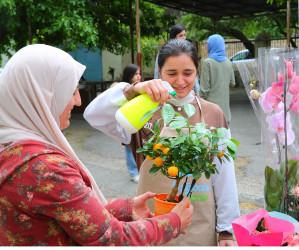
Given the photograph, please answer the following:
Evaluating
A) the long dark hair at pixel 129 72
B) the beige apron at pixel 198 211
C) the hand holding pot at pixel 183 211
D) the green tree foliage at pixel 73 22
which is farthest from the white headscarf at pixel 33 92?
the green tree foliage at pixel 73 22

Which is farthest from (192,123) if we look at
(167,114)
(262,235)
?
(262,235)

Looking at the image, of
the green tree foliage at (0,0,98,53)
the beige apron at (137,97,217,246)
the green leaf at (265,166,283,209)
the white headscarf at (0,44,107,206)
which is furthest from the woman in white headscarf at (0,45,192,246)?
the green tree foliage at (0,0,98,53)

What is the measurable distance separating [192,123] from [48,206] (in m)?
0.88

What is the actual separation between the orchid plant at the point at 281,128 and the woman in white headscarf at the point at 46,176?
54 cm

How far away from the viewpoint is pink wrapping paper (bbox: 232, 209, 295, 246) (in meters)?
1.25

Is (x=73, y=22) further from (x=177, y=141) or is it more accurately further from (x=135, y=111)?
(x=177, y=141)

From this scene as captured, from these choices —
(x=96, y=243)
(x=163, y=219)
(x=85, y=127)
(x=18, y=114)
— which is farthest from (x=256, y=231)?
(x=85, y=127)

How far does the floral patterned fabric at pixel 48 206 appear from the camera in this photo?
1.11 meters

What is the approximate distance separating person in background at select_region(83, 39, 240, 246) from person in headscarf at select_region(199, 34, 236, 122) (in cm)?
334

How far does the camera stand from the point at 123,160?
21.4 ft

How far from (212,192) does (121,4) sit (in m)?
9.17

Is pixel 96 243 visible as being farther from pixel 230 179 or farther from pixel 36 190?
pixel 230 179

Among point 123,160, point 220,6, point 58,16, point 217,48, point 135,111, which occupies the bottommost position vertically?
point 123,160

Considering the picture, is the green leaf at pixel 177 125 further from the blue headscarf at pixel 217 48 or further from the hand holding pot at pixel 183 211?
the blue headscarf at pixel 217 48
